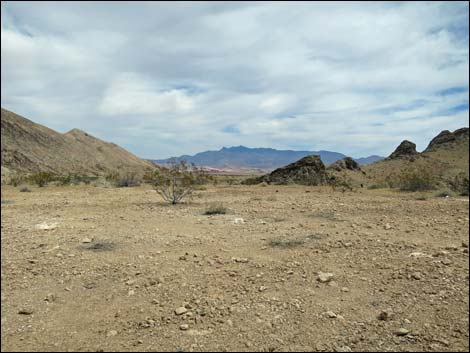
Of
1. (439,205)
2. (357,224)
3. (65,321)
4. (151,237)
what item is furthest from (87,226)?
(439,205)

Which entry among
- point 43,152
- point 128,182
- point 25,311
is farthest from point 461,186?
point 43,152

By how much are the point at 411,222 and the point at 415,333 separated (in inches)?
206

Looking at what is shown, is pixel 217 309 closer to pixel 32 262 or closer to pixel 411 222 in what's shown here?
pixel 32 262

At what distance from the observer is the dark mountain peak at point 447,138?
34794mm

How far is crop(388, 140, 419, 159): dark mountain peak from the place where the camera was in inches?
1366

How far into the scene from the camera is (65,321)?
4293mm

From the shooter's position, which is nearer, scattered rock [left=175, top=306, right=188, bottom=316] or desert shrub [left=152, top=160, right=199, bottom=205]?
scattered rock [left=175, top=306, right=188, bottom=316]

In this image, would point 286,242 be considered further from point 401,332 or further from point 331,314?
point 401,332

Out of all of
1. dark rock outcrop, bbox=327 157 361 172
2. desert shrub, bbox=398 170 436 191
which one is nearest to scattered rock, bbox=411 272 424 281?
desert shrub, bbox=398 170 436 191

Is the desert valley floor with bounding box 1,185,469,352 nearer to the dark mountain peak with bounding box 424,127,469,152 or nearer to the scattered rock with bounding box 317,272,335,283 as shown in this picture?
the scattered rock with bounding box 317,272,335,283

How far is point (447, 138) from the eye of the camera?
119 feet

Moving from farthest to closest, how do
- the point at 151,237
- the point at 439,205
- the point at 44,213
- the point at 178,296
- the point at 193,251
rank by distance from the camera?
the point at 439,205, the point at 44,213, the point at 151,237, the point at 193,251, the point at 178,296

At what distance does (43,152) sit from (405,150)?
1931 inches

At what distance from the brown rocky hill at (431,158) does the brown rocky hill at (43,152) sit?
33.7m
